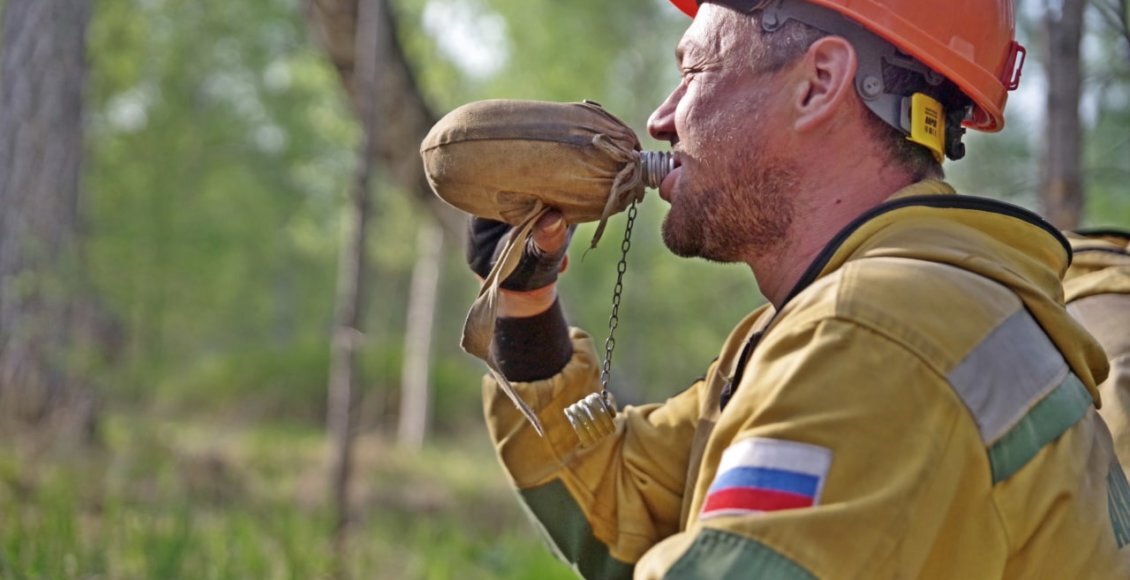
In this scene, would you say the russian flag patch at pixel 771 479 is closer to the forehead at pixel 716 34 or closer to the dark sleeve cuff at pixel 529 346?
the forehead at pixel 716 34

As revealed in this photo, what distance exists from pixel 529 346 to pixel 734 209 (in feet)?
2.10

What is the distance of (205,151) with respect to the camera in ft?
61.8

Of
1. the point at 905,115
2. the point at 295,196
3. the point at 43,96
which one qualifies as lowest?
the point at 295,196

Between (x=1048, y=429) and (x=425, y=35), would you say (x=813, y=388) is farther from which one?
(x=425, y=35)

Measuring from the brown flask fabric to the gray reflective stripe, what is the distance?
78cm

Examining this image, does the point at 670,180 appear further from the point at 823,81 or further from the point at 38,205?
the point at 38,205

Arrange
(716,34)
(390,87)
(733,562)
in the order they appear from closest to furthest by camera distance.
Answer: (733,562) → (716,34) → (390,87)

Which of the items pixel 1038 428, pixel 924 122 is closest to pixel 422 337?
pixel 924 122

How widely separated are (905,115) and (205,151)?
18111 millimetres

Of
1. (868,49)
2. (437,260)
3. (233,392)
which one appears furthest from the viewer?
(233,392)

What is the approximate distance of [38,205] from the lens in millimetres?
6367

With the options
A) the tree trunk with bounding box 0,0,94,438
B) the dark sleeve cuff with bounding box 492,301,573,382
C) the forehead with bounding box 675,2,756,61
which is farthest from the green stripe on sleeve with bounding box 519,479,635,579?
the tree trunk with bounding box 0,0,94,438

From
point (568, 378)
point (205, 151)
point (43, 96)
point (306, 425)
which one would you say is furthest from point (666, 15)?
point (568, 378)

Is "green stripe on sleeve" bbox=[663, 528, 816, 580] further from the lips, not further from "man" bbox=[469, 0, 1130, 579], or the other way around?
the lips
